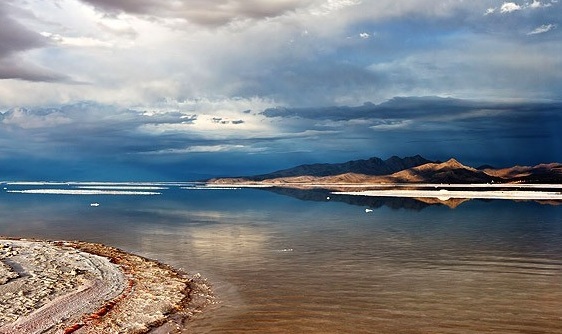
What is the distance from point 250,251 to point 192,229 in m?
19.6

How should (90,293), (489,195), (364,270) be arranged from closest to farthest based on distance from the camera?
(90,293) < (364,270) < (489,195)

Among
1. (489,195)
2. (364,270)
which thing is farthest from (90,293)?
(489,195)

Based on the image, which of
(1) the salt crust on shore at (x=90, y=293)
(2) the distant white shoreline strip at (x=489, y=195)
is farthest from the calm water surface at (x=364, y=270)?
(2) the distant white shoreline strip at (x=489, y=195)

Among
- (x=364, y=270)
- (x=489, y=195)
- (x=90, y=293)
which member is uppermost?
(x=90, y=293)

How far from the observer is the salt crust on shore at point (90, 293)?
2014 cm

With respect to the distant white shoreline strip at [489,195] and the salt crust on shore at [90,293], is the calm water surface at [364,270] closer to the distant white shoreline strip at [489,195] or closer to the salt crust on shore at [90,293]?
the salt crust on shore at [90,293]

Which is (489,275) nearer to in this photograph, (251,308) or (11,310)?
(251,308)

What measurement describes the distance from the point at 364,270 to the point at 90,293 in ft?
54.2

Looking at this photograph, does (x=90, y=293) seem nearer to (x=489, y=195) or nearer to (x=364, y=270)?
(x=364, y=270)

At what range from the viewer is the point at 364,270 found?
3089 cm

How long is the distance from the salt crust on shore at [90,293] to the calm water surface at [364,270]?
193 cm

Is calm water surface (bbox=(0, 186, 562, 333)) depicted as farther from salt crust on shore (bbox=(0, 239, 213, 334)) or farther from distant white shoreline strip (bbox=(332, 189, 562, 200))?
distant white shoreline strip (bbox=(332, 189, 562, 200))

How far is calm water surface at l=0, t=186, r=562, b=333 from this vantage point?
68.4 ft

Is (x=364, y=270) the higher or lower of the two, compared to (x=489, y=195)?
higher
